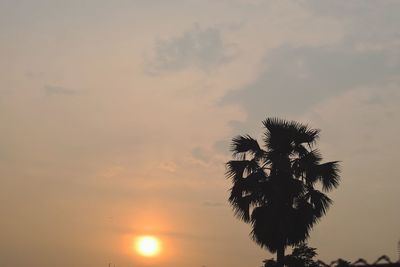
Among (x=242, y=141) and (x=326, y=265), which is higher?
(x=242, y=141)

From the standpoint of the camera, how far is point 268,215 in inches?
995

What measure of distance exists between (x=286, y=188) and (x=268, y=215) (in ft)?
5.06

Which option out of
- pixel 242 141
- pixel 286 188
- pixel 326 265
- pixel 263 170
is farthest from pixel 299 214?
pixel 326 265

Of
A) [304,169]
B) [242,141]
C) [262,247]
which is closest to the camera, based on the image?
[262,247]

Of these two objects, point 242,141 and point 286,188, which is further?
point 242,141

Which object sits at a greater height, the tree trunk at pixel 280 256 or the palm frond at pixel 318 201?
the palm frond at pixel 318 201

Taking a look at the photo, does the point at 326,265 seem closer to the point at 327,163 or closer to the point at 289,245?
the point at 289,245

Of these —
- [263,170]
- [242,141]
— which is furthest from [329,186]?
[242,141]

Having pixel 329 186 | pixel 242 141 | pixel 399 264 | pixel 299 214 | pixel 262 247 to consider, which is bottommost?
pixel 399 264

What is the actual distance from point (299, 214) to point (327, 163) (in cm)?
318

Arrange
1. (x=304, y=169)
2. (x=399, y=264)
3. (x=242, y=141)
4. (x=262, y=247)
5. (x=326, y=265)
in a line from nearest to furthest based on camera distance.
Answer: (x=399, y=264)
(x=326, y=265)
(x=262, y=247)
(x=304, y=169)
(x=242, y=141)

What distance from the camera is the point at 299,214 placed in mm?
25281

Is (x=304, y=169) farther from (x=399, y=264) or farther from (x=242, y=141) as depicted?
(x=399, y=264)

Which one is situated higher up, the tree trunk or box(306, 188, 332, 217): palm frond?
box(306, 188, 332, 217): palm frond
